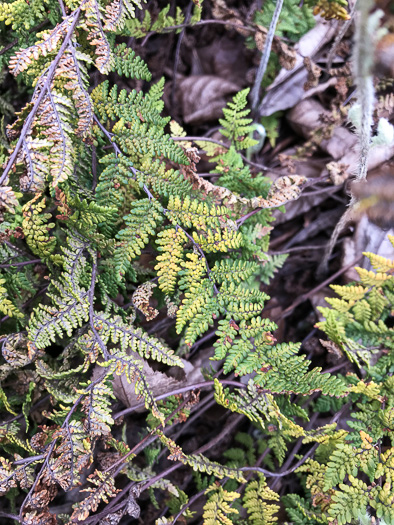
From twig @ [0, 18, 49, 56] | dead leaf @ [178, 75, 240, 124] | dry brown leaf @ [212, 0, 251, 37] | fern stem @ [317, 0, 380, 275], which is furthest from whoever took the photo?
dead leaf @ [178, 75, 240, 124]

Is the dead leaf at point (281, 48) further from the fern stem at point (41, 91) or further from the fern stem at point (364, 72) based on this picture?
the fern stem at point (41, 91)

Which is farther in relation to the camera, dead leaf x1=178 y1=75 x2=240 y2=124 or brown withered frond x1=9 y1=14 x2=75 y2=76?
dead leaf x1=178 y1=75 x2=240 y2=124

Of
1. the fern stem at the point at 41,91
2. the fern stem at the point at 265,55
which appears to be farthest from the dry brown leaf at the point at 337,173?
the fern stem at the point at 41,91

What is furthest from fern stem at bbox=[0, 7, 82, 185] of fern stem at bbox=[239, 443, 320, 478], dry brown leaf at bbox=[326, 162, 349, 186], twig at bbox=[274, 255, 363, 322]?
fern stem at bbox=[239, 443, 320, 478]

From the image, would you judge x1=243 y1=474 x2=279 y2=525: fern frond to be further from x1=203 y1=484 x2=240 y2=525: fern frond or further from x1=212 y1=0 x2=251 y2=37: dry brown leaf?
x1=212 y1=0 x2=251 y2=37: dry brown leaf

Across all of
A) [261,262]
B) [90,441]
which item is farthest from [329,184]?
[90,441]

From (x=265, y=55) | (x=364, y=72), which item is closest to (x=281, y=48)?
(x=265, y=55)

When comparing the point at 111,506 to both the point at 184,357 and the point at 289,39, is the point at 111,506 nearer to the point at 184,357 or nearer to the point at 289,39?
the point at 184,357
